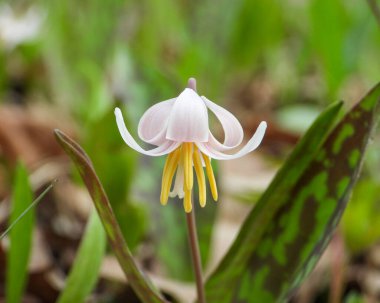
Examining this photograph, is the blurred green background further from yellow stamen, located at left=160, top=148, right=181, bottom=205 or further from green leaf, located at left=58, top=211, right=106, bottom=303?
yellow stamen, located at left=160, top=148, right=181, bottom=205

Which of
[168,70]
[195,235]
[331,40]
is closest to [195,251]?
[195,235]

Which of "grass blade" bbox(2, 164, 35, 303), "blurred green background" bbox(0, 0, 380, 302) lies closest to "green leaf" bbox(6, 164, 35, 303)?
"grass blade" bbox(2, 164, 35, 303)

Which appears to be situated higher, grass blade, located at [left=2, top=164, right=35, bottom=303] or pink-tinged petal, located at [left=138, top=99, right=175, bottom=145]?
pink-tinged petal, located at [left=138, top=99, right=175, bottom=145]

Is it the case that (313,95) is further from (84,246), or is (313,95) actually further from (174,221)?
(84,246)

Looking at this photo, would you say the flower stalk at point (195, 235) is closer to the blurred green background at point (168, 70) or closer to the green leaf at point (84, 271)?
the green leaf at point (84, 271)

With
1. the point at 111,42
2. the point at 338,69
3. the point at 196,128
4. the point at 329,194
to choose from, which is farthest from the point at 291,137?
the point at 196,128

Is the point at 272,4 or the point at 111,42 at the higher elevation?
the point at 272,4

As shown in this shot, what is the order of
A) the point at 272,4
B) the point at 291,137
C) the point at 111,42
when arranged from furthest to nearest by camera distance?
the point at 272,4, the point at 111,42, the point at 291,137
